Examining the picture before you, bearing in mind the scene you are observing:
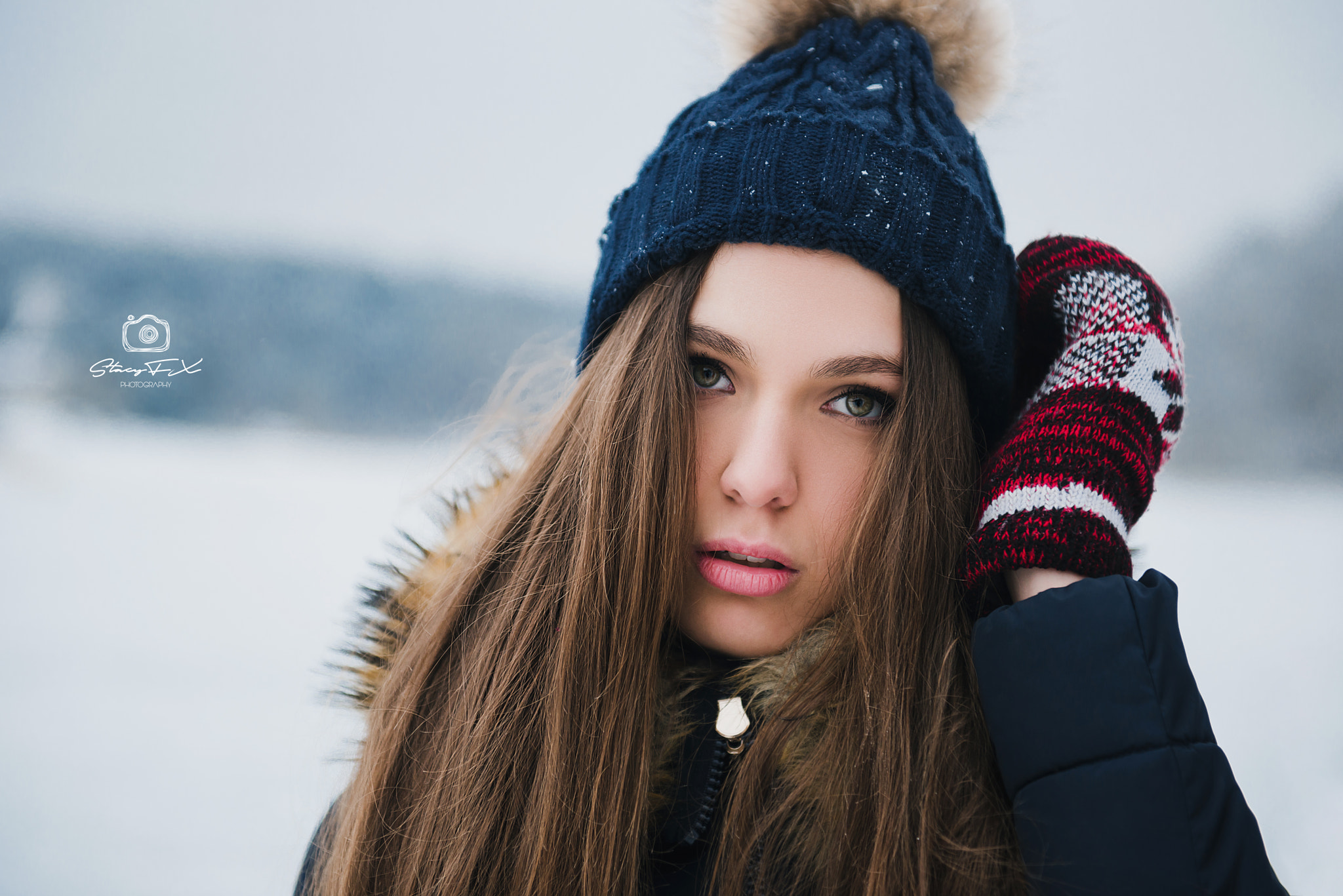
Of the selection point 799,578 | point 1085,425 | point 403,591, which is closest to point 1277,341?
point 1085,425

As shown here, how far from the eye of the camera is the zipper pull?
77 centimetres

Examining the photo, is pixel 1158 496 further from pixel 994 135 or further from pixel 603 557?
pixel 603 557

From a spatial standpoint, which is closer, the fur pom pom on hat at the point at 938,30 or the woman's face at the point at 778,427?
the woman's face at the point at 778,427

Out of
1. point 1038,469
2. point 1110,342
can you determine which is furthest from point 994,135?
point 1038,469

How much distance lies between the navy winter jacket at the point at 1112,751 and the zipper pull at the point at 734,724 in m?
0.24

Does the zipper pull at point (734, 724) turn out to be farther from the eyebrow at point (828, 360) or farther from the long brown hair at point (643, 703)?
the eyebrow at point (828, 360)

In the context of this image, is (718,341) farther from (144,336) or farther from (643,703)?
(144,336)

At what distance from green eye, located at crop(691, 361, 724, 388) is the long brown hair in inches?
1.5

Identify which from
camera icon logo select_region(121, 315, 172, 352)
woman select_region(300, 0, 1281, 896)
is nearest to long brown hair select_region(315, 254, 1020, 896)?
woman select_region(300, 0, 1281, 896)

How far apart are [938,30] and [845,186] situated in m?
0.37

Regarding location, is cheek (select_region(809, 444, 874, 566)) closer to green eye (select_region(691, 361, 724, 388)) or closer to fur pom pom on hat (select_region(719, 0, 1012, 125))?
green eye (select_region(691, 361, 724, 388))

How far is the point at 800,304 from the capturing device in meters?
0.77

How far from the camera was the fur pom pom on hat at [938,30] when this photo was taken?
966 mm

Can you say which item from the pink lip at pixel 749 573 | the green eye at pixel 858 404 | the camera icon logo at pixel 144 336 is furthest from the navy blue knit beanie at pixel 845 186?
the camera icon logo at pixel 144 336
